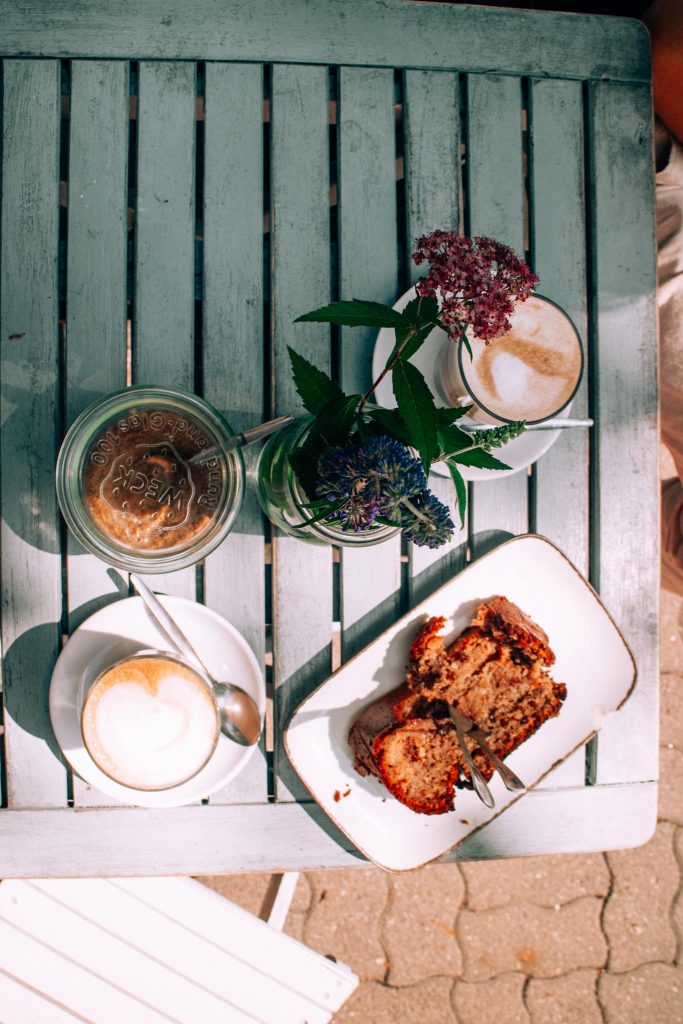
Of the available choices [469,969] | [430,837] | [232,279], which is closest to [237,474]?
[232,279]

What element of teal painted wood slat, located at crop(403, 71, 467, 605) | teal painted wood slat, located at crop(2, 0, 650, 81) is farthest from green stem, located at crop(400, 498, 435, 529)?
teal painted wood slat, located at crop(2, 0, 650, 81)

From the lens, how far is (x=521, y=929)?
2131 mm

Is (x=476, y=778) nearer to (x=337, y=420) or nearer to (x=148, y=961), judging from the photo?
(x=337, y=420)

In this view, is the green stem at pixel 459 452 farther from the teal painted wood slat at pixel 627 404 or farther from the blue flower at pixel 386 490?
the teal painted wood slat at pixel 627 404

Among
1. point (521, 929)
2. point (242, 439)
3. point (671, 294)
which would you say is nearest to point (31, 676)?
point (242, 439)

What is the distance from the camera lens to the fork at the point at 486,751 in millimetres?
1105

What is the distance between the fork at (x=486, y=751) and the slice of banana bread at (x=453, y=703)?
0.04 feet

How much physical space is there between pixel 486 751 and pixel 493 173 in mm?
915

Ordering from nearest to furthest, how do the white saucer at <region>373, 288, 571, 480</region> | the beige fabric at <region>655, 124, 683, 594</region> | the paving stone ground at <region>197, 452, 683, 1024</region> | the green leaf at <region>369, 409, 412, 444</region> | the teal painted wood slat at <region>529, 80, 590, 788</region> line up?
the green leaf at <region>369, 409, 412, 444</region>
the white saucer at <region>373, 288, 571, 480</region>
the teal painted wood slat at <region>529, 80, 590, 788</region>
the beige fabric at <region>655, 124, 683, 594</region>
the paving stone ground at <region>197, 452, 683, 1024</region>

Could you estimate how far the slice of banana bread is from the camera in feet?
3.69

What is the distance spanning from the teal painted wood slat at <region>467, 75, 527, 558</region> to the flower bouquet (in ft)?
1.19

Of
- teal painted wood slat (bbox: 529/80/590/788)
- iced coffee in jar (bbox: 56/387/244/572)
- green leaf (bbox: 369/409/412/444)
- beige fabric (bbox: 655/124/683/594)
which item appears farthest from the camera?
beige fabric (bbox: 655/124/683/594)

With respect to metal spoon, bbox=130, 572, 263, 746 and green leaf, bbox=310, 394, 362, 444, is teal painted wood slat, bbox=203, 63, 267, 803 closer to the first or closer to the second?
metal spoon, bbox=130, 572, 263, 746

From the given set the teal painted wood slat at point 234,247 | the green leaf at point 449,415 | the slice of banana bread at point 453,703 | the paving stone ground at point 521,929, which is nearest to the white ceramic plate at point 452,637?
the slice of banana bread at point 453,703
